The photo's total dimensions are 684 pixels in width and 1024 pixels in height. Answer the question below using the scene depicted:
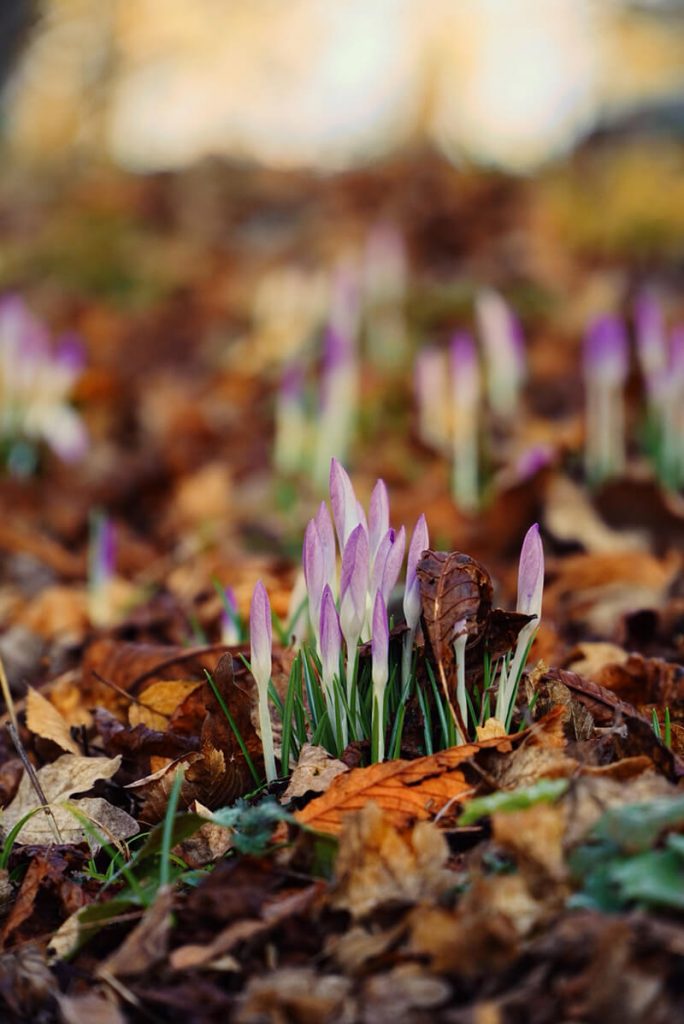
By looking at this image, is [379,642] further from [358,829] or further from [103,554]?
[103,554]

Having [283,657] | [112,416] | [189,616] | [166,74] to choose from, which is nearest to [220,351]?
[112,416]

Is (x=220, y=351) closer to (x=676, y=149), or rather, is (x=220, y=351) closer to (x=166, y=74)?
(x=676, y=149)

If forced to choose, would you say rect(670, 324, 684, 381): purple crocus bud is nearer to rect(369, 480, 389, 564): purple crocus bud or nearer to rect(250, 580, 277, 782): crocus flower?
rect(369, 480, 389, 564): purple crocus bud

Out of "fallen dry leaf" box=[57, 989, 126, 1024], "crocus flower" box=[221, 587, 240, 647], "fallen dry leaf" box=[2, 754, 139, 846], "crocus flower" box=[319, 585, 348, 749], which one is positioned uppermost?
"crocus flower" box=[319, 585, 348, 749]

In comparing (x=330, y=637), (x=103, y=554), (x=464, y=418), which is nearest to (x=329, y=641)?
(x=330, y=637)

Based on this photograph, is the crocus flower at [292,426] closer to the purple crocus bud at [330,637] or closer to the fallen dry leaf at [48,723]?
the fallen dry leaf at [48,723]

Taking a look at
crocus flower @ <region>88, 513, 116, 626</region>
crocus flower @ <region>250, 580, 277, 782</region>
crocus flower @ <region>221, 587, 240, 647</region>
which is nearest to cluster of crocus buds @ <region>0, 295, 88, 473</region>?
crocus flower @ <region>88, 513, 116, 626</region>
